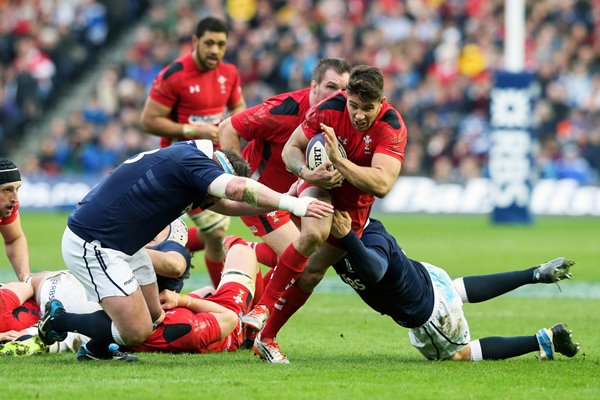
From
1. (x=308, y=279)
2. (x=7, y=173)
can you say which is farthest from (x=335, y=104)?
(x=7, y=173)

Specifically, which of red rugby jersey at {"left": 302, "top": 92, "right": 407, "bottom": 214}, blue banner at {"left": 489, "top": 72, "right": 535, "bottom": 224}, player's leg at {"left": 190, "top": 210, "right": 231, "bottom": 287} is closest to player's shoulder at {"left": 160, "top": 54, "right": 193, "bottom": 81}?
player's leg at {"left": 190, "top": 210, "right": 231, "bottom": 287}

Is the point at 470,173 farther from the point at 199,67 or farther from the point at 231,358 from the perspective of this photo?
the point at 231,358

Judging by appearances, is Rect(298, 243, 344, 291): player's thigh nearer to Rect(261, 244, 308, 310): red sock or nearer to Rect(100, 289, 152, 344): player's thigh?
Rect(261, 244, 308, 310): red sock

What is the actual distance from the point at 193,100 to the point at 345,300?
266 cm

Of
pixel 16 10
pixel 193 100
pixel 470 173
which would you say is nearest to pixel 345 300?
pixel 193 100

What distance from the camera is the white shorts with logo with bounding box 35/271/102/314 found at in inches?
330

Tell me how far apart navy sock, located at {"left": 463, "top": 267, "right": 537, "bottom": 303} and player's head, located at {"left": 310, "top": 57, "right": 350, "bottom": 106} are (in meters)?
1.97

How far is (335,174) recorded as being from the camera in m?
7.73

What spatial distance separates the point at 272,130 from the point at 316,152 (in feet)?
6.71

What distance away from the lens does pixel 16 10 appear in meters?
30.1

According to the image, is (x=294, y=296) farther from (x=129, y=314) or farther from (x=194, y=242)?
(x=194, y=242)

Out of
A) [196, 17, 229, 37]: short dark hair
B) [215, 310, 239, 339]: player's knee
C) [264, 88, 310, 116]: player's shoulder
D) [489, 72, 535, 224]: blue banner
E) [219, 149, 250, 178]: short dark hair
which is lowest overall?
[489, 72, 535, 224]: blue banner

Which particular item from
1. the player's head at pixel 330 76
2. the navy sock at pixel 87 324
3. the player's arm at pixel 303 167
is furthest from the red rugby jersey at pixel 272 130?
the navy sock at pixel 87 324

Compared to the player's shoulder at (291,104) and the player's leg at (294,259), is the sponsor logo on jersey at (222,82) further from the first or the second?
the player's leg at (294,259)
